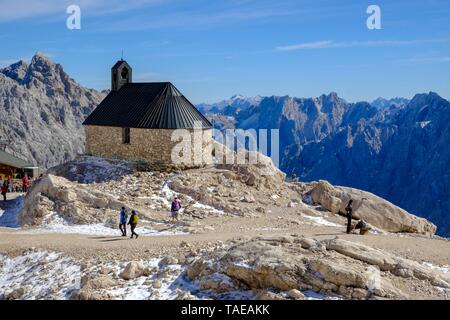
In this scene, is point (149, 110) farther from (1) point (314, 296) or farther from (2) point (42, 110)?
(2) point (42, 110)

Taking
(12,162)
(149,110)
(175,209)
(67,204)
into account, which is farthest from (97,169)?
(12,162)

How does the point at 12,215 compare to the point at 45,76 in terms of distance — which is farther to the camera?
the point at 45,76

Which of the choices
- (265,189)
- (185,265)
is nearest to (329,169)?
(265,189)

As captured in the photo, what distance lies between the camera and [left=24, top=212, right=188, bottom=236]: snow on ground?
23312 mm

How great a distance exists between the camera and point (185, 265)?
1725 cm

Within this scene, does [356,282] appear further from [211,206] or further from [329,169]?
[329,169]

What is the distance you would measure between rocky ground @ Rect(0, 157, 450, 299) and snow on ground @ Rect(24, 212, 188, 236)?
6 cm

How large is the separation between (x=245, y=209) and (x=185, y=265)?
10719 millimetres

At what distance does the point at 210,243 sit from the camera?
64.5 ft

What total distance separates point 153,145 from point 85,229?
10015 mm

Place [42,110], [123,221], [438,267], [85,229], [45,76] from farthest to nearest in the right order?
[45,76]
[42,110]
[85,229]
[123,221]
[438,267]

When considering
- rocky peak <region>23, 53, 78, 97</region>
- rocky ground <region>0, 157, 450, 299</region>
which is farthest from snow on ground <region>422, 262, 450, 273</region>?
rocky peak <region>23, 53, 78, 97</region>

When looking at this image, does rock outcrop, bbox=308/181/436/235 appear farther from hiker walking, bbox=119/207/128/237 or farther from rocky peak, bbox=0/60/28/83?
rocky peak, bbox=0/60/28/83

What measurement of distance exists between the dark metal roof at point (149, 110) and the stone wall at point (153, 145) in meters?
0.44
